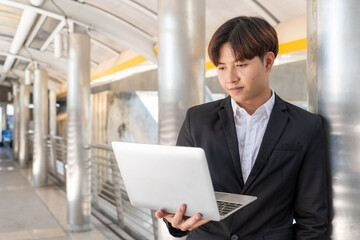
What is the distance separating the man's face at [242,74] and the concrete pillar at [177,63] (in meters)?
1.25

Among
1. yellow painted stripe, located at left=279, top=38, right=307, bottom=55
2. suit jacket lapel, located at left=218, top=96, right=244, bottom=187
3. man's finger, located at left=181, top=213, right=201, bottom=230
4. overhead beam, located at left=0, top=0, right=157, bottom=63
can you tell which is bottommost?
man's finger, located at left=181, top=213, right=201, bottom=230

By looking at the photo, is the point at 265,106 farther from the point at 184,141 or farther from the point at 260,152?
the point at 184,141

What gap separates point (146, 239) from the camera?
13.1ft

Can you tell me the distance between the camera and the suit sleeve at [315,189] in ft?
3.76

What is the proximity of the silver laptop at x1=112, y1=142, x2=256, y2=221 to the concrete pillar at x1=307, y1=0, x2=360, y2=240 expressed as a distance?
1.02ft

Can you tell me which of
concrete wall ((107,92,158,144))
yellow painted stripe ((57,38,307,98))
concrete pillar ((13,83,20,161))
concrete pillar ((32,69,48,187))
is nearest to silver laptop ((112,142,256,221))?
yellow painted stripe ((57,38,307,98))

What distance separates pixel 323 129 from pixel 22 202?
6160 mm

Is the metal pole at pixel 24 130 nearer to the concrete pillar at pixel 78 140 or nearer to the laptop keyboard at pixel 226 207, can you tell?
the concrete pillar at pixel 78 140

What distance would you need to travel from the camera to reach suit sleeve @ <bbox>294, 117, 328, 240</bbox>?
3.76 ft

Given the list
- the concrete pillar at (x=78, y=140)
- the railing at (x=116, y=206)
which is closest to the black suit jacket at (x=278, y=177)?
the railing at (x=116, y=206)

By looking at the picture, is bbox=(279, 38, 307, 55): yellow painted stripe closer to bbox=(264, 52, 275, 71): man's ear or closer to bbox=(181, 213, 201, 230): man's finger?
bbox=(264, 52, 275, 71): man's ear

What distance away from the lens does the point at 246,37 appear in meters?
1.12

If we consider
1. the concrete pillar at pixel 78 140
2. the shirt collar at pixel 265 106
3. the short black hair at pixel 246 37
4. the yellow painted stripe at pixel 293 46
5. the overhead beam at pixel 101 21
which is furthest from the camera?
the overhead beam at pixel 101 21

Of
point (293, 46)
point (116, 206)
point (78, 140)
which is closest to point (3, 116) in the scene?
point (78, 140)
